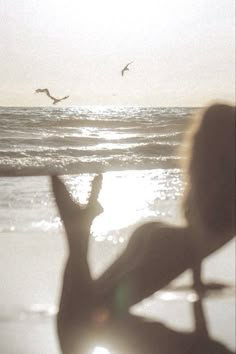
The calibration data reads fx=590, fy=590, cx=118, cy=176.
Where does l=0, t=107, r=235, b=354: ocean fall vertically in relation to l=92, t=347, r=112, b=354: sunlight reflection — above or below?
below

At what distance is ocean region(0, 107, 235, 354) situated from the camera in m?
2.87

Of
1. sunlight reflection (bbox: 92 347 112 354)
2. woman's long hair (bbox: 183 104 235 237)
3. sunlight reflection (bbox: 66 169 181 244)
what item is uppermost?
woman's long hair (bbox: 183 104 235 237)

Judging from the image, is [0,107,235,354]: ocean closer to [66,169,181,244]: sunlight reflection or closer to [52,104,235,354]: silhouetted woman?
[66,169,181,244]: sunlight reflection

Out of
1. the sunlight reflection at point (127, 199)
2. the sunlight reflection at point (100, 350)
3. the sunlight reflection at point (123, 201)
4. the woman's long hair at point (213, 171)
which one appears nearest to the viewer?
the sunlight reflection at point (100, 350)

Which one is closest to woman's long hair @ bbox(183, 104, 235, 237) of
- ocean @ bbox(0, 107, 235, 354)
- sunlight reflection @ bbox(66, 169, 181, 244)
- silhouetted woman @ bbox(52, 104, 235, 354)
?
silhouetted woman @ bbox(52, 104, 235, 354)

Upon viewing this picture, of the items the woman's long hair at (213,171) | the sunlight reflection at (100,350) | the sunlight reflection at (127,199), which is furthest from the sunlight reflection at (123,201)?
the sunlight reflection at (100,350)

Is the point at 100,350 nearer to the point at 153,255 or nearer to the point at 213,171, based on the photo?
the point at 153,255

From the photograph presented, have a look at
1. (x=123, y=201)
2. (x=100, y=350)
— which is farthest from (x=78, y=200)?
(x=100, y=350)

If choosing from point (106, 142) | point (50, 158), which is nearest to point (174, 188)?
point (50, 158)

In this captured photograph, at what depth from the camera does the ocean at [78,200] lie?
9.43 ft

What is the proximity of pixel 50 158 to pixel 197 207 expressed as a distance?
9393mm

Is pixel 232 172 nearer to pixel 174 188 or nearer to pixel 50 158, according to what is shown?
pixel 174 188

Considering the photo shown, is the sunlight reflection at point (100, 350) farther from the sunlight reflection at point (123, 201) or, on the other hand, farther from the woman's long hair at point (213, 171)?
the sunlight reflection at point (123, 201)

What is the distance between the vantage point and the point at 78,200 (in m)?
6.31
